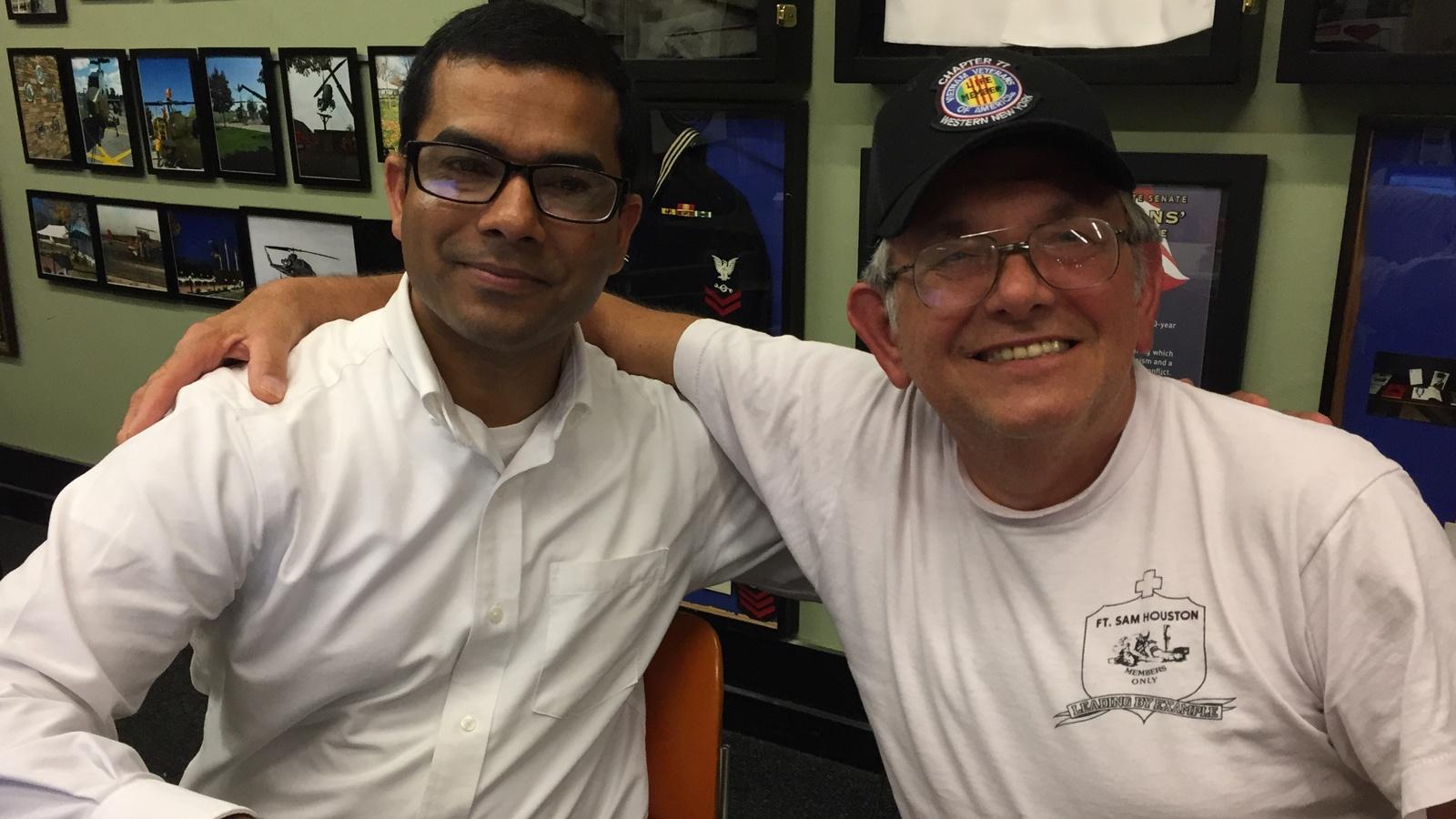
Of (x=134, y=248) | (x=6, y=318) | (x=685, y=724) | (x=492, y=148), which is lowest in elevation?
(x=685, y=724)

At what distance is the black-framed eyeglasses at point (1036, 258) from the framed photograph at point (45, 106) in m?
3.19

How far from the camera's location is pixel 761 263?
7.26 ft

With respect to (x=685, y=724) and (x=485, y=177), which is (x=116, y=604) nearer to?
(x=485, y=177)

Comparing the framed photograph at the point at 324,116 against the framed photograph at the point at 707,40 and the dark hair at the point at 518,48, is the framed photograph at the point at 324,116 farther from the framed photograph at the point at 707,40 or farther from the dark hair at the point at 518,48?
the dark hair at the point at 518,48

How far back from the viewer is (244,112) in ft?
9.32

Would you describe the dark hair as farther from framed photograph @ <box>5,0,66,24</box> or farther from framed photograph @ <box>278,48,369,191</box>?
framed photograph @ <box>5,0,66,24</box>

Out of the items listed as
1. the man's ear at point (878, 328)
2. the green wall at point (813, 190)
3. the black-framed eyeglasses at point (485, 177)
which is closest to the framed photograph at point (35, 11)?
the green wall at point (813, 190)

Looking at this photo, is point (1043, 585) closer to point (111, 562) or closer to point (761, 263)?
point (111, 562)

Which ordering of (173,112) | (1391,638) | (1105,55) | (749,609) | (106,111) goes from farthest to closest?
(106,111) < (173,112) < (749,609) < (1105,55) < (1391,638)

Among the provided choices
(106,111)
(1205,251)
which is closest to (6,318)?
(106,111)

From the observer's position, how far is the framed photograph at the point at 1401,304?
160 cm

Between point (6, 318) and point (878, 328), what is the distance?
3624mm

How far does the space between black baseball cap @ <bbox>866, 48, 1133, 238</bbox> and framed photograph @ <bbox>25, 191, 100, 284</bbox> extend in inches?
122

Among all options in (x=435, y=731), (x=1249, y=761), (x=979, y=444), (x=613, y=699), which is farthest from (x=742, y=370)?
(x=1249, y=761)
